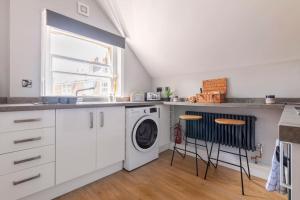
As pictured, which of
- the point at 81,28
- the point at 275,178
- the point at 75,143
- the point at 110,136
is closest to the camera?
the point at 275,178

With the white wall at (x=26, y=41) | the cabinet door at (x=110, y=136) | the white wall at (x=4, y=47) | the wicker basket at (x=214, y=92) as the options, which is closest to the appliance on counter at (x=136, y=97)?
the cabinet door at (x=110, y=136)

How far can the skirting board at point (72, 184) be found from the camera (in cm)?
157

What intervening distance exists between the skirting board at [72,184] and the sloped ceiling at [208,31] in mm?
1926

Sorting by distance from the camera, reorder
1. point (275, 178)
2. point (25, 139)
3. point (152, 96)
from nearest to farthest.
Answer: point (275, 178)
point (25, 139)
point (152, 96)

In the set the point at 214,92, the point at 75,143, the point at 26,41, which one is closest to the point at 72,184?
the point at 75,143

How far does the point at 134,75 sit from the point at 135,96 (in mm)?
489

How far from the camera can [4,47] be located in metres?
1.76

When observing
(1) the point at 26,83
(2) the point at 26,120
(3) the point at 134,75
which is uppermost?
(3) the point at 134,75

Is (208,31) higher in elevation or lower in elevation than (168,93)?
higher

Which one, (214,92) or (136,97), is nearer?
(214,92)

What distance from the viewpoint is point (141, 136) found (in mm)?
2387

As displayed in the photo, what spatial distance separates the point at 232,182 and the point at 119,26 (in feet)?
9.15

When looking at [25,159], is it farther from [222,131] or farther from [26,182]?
[222,131]

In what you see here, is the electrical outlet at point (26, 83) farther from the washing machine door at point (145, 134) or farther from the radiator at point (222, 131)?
the radiator at point (222, 131)
